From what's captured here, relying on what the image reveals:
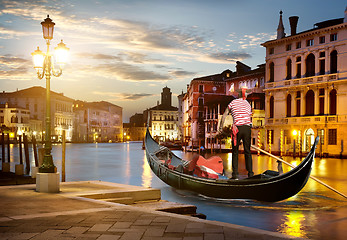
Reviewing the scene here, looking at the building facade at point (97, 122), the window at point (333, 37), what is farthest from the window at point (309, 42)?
the building facade at point (97, 122)

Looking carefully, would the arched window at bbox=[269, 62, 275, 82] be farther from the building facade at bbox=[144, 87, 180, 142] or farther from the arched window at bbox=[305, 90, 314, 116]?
the building facade at bbox=[144, 87, 180, 142]

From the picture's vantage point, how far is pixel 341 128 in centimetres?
2666

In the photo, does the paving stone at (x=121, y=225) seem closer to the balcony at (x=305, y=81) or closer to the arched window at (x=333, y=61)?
the balcony at (x=305, y=81)

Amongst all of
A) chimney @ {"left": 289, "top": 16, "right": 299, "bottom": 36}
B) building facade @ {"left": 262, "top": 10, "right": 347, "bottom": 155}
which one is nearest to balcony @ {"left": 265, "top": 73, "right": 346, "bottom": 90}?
building facade @ {"left": 262, "top": 10, "right": 347, "bottom": 155}

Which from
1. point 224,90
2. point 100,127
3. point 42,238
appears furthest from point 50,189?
point 100,127

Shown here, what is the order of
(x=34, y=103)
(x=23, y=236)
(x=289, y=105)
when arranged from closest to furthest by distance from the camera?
(x=23, y=236) → (x=289, y=105) → (x=34, y=103)

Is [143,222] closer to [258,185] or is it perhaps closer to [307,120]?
[258,185]

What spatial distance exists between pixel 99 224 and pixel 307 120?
2619 cm

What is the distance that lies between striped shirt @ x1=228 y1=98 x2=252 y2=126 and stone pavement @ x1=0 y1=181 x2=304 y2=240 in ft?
12.0

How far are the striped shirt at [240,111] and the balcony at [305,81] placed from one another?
20370 mm

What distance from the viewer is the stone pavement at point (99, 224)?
13.3 feet

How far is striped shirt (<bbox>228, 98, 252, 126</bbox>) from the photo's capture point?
852cm

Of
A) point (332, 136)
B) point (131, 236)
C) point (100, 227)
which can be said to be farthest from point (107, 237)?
point (332, 136)

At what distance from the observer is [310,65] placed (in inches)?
1144
